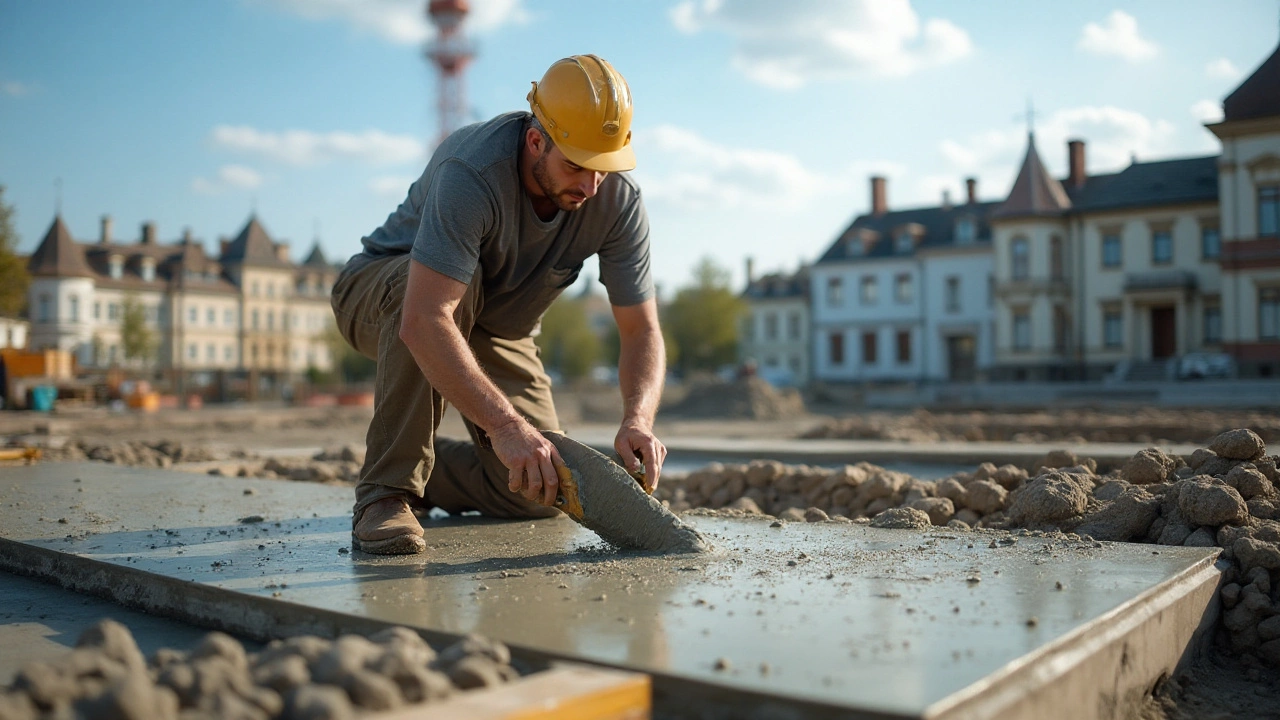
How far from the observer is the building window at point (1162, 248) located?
110ft

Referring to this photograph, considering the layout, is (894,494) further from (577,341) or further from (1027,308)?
(577,341)

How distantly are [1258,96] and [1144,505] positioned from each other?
95.9 ft

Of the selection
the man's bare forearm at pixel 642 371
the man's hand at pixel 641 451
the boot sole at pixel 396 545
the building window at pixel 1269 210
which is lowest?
the boot sole at pixel 396 545

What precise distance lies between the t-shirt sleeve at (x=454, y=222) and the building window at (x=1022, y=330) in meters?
35.8

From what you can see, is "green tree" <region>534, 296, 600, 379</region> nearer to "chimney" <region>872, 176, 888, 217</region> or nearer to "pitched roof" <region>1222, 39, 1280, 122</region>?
"chimney" <region>872, 176, 888, 217</region>

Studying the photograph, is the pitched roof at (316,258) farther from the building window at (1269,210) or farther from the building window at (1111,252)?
the building window at (1269,210)

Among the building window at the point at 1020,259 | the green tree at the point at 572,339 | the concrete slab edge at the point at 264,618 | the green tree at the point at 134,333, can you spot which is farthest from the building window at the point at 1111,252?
the green tree at the point at 134,333

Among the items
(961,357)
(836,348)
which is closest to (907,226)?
(961,357)

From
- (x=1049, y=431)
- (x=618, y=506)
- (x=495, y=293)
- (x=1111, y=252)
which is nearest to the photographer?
(x=618, y=506)

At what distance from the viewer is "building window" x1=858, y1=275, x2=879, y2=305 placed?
47.6 m

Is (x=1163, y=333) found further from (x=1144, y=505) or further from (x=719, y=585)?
(x=719, y=585)

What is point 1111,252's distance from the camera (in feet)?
113

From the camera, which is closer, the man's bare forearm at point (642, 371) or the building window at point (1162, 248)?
the man's bare forearm at point (642, 371)

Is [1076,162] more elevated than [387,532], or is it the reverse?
[1076,162]
